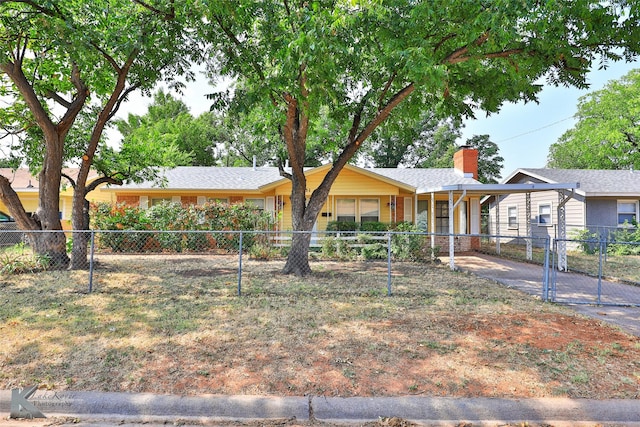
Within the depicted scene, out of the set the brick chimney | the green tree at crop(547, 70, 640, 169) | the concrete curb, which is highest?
the green tree at crop(547, 70, 640, 169)

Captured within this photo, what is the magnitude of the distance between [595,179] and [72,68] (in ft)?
70.2

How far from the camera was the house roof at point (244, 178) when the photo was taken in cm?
1703

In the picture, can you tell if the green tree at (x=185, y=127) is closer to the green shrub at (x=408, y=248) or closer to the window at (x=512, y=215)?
the green shrub at (x=408, y=248)

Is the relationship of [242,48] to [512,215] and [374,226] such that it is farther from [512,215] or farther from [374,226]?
[512,215]

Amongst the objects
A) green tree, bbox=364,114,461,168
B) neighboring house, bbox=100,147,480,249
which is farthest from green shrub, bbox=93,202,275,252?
green tree, bbox=364,114,461,168

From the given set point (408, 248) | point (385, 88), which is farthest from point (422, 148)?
point (385, 88)

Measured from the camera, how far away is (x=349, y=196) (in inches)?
663

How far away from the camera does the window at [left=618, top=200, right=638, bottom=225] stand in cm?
1706

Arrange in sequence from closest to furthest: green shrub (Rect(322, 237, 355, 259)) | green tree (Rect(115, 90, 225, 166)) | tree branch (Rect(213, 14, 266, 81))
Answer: tree branch (Rect(213, 14, 266, 81)) < green shrub (Rect(322, 237, 355, 259)) < green tree (Rect(115, 90, 225, 166))

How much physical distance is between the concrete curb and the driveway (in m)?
2.86

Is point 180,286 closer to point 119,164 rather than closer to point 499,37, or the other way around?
point 119,164

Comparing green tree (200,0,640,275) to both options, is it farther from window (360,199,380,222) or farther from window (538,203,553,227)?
window (538,203,553,227)

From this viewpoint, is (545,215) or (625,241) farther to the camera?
(545,215)

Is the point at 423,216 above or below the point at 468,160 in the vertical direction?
below
